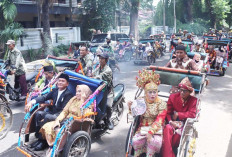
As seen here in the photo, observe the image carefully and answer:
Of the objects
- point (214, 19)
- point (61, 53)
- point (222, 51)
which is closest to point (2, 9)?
point (61, 53)

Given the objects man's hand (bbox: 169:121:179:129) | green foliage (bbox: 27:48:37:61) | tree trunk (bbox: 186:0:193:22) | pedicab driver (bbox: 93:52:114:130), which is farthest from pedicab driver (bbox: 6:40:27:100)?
tree trunk (bbox: 186:0:193:22)

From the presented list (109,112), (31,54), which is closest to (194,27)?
(31,54)

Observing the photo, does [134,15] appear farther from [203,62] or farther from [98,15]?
[203,62]

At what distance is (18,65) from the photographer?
257 inches

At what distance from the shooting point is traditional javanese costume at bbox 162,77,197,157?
129 inches

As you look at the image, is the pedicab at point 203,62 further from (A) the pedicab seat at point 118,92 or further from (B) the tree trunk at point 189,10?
(B) the tree trunk at point 189,10

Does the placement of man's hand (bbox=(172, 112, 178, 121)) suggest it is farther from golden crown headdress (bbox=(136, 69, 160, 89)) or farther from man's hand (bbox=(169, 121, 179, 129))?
golden crown headdress (bbox=(136, 69, 160, 89))

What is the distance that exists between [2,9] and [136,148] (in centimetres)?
1214

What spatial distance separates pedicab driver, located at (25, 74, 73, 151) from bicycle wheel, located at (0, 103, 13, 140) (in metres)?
1.18

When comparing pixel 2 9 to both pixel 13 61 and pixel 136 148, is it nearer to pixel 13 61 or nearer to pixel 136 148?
pixel 13 61

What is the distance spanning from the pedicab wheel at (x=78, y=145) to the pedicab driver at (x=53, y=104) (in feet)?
1.77

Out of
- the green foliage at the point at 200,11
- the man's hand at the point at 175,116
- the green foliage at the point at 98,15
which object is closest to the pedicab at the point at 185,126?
the man's hand at the point at 175,116

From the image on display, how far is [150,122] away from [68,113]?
1.44m

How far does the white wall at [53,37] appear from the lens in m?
14.3
